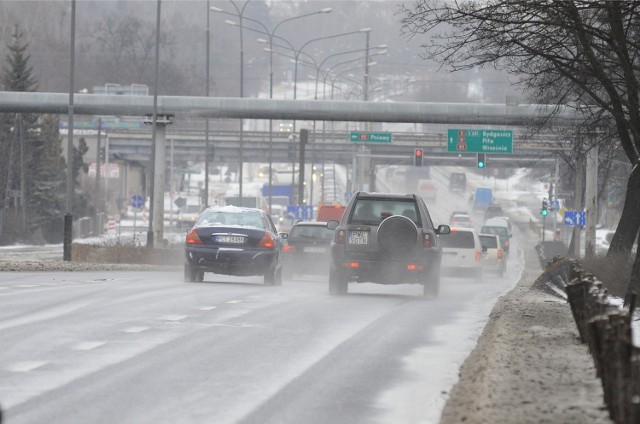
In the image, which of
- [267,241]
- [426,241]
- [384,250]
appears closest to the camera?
[384,250]

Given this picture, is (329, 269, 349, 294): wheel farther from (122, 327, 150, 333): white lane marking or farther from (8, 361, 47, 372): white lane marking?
(8, 361, 47, 372): white lane marking

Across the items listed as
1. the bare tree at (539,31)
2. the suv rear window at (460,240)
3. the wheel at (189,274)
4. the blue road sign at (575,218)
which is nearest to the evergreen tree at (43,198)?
the blue road sign at (575,218)

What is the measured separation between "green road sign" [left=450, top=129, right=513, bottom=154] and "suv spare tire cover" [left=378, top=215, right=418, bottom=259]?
42378mm

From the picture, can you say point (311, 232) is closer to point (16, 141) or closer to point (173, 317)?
point (173, 317)

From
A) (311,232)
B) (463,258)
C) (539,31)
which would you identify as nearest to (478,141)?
(463,258)

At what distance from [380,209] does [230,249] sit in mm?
3196

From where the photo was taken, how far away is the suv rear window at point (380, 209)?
2622cm

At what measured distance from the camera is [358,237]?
84.5ft

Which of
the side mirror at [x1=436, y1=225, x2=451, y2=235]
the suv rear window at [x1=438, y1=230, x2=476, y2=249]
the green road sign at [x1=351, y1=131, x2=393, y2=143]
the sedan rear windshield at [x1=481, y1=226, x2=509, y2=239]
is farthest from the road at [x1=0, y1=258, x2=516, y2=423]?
the sedan rear windshield at [x1=481, y1=226, x2=509, y2=239]

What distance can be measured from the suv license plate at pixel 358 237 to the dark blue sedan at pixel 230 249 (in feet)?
9.58

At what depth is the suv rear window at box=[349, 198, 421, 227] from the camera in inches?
1032

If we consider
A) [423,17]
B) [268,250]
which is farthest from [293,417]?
[268,250]

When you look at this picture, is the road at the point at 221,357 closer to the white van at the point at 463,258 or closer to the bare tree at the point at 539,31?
the bare tree at the point at 539,31

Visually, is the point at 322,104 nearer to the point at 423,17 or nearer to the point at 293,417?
the point at 423,17
